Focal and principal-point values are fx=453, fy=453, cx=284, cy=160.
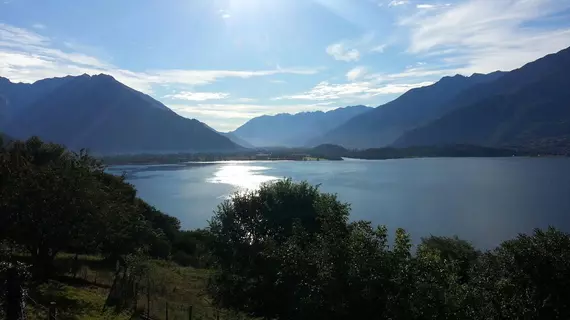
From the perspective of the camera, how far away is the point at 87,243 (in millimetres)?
27172

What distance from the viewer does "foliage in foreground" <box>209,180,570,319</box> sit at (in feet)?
42.9

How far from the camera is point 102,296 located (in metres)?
23.2

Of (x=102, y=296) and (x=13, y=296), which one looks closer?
(x=13, y=296)

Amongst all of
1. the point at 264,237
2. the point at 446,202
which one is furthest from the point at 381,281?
the point at 446,202

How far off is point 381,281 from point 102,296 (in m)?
16.0

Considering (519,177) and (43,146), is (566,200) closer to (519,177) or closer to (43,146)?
(519,177)

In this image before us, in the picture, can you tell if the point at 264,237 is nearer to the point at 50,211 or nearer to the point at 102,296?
the point at 102,296

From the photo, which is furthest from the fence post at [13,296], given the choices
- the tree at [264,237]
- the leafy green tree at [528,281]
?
the leafy green tree at [528,281]

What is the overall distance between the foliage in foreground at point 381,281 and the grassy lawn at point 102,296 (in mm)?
2225

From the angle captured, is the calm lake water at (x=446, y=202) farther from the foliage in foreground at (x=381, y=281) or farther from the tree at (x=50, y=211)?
the tree at (x=50, y=211)

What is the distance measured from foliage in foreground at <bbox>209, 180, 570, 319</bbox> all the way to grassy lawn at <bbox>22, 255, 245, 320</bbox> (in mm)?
2225

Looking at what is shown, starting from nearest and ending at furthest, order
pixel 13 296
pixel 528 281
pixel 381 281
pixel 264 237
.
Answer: pixel 13 296 → pixel 381 281 → pixel 528 281 → pixel 264 237

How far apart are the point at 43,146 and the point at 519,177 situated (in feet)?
463

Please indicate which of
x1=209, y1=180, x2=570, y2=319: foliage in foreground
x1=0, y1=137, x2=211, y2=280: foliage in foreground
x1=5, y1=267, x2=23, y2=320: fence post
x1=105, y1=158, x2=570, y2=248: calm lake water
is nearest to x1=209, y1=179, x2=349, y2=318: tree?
x1=209, y1=180, x2=570, y2=319: foliage in foreground
